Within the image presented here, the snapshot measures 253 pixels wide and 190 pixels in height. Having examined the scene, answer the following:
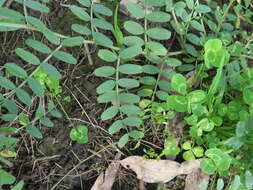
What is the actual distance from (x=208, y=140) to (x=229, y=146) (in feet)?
0.46

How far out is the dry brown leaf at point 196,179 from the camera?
6.52ft

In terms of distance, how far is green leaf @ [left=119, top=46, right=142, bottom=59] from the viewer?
173 centimetres

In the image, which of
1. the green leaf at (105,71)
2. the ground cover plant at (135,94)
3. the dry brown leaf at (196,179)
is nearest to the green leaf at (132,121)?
the ground cover plant at (135,94)

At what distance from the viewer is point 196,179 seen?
6.55 ft

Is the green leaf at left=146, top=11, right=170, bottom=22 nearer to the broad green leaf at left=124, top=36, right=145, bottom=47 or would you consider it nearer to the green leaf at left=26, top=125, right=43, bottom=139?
the broad green leaf at left=124, top=36, right=145, bottom=47

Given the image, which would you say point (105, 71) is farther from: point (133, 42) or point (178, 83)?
point (178, 83)

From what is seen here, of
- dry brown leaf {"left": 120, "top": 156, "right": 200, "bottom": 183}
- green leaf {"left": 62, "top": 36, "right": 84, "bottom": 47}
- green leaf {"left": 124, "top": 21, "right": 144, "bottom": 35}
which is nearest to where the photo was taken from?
green leaf {"left": 62, "top": 36, "right": 84, "bottom": 47}

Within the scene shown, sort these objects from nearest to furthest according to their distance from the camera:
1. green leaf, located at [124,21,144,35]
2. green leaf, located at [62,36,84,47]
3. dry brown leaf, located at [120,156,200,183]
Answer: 1. green leaf, located at [62,36,84,47]
2. green leaf, located at [124,21,144,35]
3. dry brown leaf, located at [120,156,200,183]

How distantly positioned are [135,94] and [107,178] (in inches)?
19.2

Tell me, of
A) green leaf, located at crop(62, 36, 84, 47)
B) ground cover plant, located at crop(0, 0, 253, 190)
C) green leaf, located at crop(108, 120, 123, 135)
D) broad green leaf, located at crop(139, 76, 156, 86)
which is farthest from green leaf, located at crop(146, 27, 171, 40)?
green leaf, located at crop(108, 120, 123, 135)

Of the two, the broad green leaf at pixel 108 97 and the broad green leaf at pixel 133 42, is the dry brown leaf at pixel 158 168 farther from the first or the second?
the broad green leaf at pixel 133 42

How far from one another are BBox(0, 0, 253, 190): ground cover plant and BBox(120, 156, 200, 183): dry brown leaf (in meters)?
0.04

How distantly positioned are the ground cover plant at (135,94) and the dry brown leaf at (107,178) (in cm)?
4

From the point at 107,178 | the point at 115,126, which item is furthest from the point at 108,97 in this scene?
the point at 107,178
